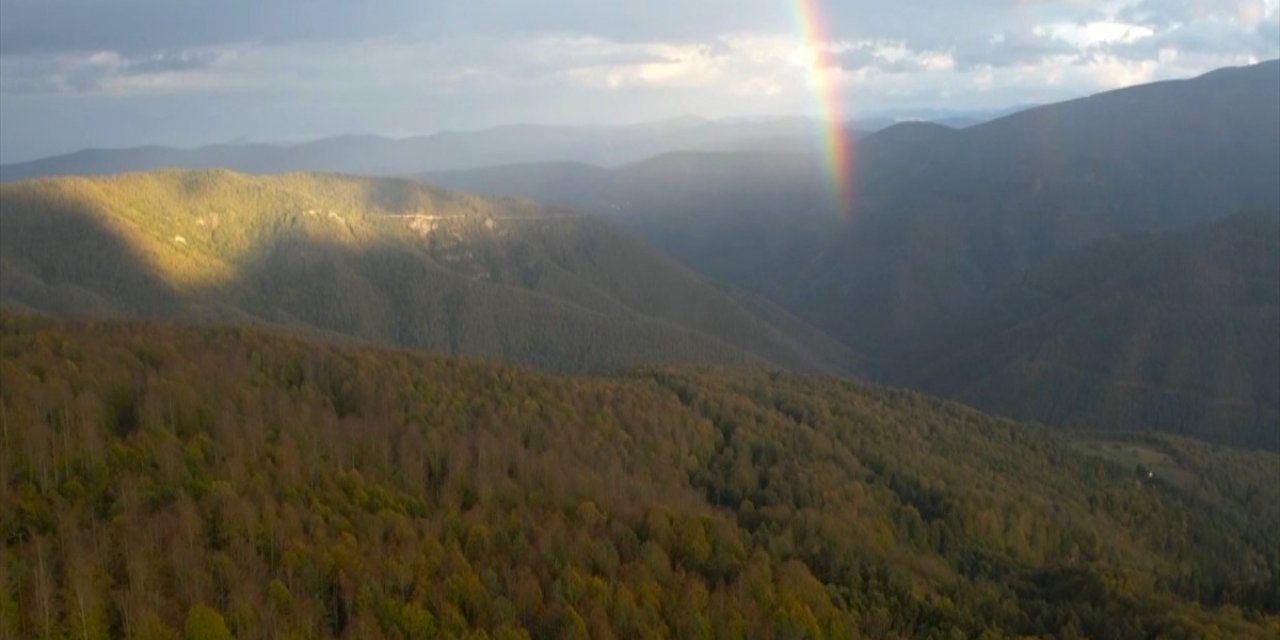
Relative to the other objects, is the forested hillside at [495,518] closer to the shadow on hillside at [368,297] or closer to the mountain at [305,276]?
the shadow on hillside at [368,297]

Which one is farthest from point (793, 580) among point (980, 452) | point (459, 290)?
point (459, 290)

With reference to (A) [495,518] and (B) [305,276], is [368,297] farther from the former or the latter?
(A) [495,518]

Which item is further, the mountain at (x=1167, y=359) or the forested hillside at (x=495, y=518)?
the mountain at (x=1167, y=359)

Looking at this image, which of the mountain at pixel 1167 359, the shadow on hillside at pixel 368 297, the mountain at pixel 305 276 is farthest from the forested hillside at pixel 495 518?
the mountain at pixel 1167 359

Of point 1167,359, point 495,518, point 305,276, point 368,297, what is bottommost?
point 1167,359

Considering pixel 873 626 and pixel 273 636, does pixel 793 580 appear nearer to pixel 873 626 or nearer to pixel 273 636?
pixel 873 626

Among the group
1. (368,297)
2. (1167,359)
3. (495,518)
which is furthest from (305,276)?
(495,518)

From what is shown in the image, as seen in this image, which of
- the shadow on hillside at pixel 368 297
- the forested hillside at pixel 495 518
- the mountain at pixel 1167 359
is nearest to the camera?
the forested hillside at pixel 495 518

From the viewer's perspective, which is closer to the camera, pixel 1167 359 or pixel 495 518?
pixel 495 518
